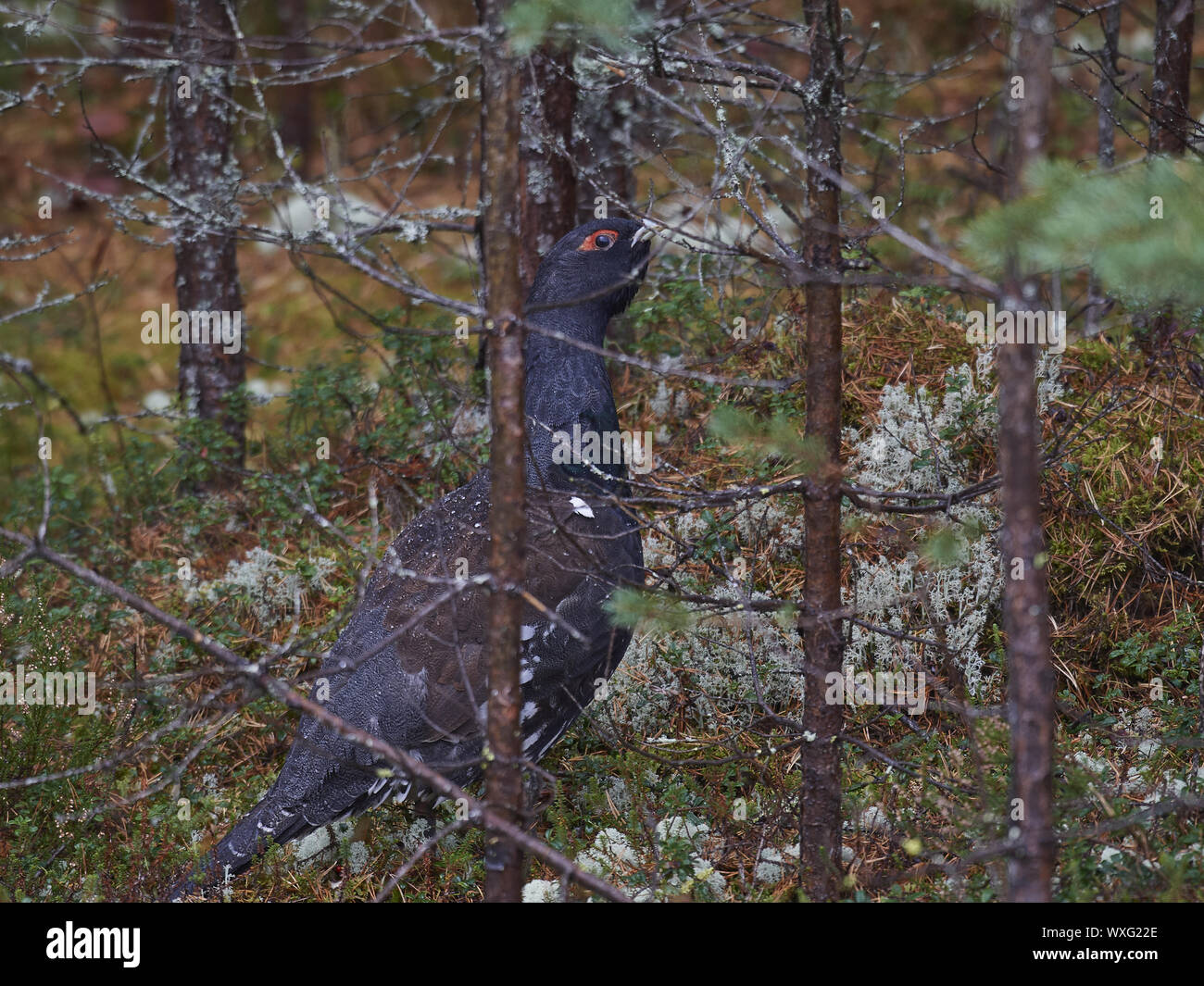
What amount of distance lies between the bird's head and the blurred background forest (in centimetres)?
53

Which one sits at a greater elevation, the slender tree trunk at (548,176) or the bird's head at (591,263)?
the slender tree trunk at (548,176)

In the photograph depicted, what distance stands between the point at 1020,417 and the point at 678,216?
4178 mm

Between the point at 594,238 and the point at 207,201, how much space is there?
257 centimetres

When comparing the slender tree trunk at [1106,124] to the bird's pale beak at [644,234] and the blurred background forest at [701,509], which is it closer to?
the blurred background forest at [701,509]

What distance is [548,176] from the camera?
20.6 feet

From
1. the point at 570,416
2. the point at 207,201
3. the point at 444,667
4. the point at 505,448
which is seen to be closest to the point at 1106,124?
the point at 570,416

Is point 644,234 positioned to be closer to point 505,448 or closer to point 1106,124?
point 505,448

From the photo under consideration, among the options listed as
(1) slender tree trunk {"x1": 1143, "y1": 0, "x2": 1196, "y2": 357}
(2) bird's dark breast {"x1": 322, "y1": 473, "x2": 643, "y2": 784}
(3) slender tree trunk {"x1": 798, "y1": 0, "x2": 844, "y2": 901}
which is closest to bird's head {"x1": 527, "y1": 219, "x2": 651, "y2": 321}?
(2) bird's dark breast {"x1": 322, "y1": 473, "x2": 643, "y2": 784}

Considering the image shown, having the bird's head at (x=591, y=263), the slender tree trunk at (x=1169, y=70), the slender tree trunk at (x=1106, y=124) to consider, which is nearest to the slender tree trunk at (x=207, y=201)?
the bird's head at (x=591, y=263)

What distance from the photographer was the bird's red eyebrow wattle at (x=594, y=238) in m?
5.08

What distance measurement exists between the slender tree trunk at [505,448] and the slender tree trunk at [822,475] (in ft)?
2.80

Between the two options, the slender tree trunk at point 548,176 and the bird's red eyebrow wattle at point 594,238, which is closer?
the bird's red eyebrow wattle at point 594,238

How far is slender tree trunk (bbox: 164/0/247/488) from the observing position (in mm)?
6727

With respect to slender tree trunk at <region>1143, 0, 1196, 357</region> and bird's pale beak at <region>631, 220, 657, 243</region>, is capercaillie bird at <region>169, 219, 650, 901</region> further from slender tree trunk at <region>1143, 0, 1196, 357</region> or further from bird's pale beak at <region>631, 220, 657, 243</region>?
slender tree trunk at <region>1143, 0, 1196, 357</region>
